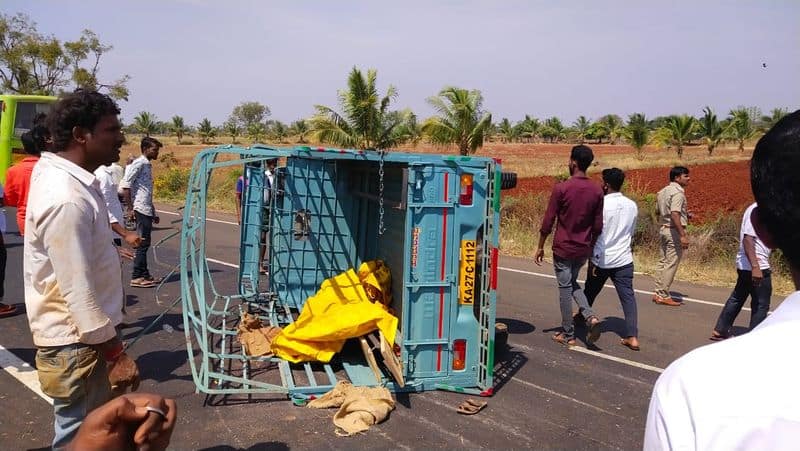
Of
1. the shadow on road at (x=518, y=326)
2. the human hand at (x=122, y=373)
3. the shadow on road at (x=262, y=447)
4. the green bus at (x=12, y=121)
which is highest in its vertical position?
the green bus at (x=12, y=121)

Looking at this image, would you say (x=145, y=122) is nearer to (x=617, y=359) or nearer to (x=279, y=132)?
(x=279, y=132)

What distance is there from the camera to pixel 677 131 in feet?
147

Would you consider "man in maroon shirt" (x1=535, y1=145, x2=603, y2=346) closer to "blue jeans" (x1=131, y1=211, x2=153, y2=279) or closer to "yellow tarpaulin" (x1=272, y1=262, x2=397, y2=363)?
"yellow tarpaulin" (x1=272, y1=262, x2=397, y2=363)

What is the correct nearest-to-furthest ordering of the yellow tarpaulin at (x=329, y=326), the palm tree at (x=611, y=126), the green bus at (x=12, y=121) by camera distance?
1. the yellow tarpaulin at (x=329, y=326)
2. the green bus at (x=12, y=121)
3. the palm tree at (x=611, y=126)

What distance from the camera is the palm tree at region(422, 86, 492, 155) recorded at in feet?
79.3

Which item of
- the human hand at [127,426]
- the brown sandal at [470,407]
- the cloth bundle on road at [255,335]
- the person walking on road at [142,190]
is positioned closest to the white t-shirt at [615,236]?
the brown sandal at [470,407]

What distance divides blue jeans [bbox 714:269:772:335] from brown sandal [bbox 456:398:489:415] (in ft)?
11.1

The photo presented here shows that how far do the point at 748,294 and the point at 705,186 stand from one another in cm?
2128

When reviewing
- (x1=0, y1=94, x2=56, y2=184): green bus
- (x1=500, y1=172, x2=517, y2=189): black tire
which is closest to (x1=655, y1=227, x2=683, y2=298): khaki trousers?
(x1=500, y1=172, x2=517, y2=189): black tire

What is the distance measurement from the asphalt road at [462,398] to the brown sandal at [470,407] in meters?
0.06

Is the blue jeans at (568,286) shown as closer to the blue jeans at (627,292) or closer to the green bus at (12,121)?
the blue jeans at (627,292)

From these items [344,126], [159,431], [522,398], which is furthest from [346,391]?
[344,126]

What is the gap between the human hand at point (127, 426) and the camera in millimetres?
1842

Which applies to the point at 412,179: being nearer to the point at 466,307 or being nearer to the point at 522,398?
the point at 466,307
